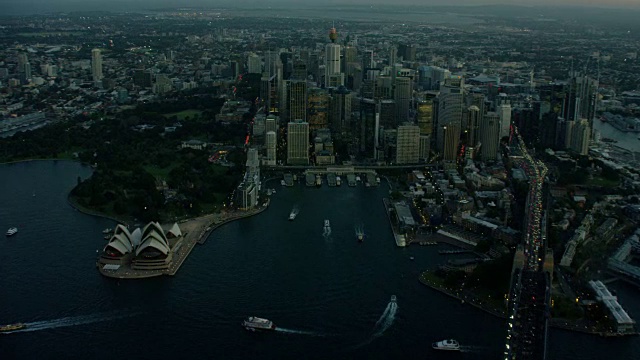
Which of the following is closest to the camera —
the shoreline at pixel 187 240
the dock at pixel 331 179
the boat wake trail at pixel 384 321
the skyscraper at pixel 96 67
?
the boat wake trail at pixel 384 321

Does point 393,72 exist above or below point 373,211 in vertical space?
above

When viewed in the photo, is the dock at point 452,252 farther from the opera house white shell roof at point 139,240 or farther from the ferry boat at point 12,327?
the ferry boat at point 12,327

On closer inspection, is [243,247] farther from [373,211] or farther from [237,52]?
[237,52]

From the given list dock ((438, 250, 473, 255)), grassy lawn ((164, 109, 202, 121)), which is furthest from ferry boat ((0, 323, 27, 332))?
grassy lawn ((164, 109, 202, 121))

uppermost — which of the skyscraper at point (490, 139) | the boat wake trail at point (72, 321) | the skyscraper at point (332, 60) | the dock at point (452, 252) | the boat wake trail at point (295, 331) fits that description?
the skyscraper at point (332, 60)

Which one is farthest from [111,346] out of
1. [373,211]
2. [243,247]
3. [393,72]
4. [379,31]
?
[379,31]

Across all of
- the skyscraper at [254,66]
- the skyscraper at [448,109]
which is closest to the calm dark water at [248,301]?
the skyscraper at [448,109]
